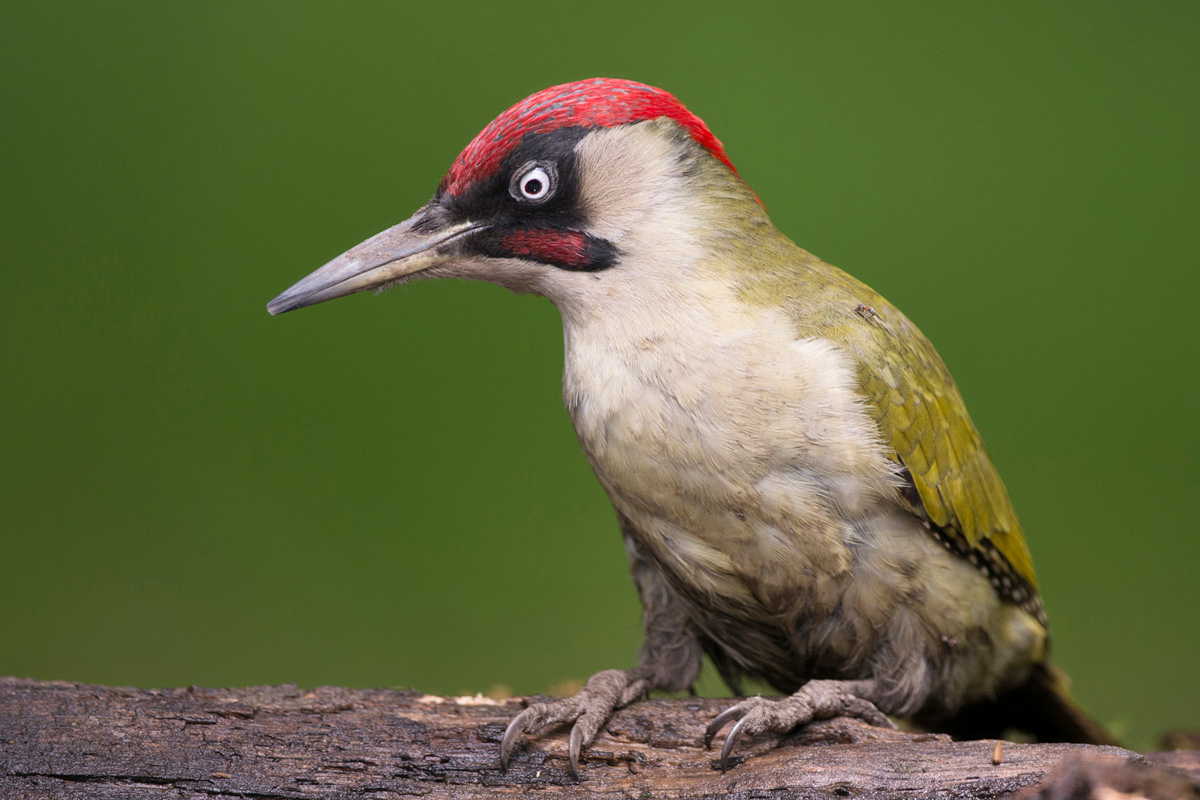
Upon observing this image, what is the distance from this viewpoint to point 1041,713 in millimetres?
3271

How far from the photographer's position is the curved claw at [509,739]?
2.44 metres

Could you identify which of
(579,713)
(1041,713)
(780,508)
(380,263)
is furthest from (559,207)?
(1041,713)

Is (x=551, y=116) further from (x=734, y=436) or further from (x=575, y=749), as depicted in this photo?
(x=575, y=749)

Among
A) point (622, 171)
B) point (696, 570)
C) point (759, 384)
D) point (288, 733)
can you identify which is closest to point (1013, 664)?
point (696, 570)

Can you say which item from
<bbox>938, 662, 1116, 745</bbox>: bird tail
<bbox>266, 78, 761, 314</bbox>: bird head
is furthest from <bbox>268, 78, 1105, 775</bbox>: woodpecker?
<bbox>938, 662, 1116, 745</bbox>: bird tail

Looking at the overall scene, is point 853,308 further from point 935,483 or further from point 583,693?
point 583,693

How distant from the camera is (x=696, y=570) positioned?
2.52 m

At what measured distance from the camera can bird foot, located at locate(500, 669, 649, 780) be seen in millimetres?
2451

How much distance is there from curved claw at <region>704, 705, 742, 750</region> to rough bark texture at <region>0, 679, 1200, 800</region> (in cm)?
3

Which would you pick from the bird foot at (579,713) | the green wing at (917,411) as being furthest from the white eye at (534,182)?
the bird foot at (579,713)

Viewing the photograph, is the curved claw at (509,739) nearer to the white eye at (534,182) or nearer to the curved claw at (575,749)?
the curved claw at (575,749)

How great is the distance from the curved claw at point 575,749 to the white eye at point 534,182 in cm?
129

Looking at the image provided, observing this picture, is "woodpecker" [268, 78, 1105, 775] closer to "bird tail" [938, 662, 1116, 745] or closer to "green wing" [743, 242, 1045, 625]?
"green wing" [743, 242, 1045, 625]

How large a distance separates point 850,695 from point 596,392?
40.7 inches
